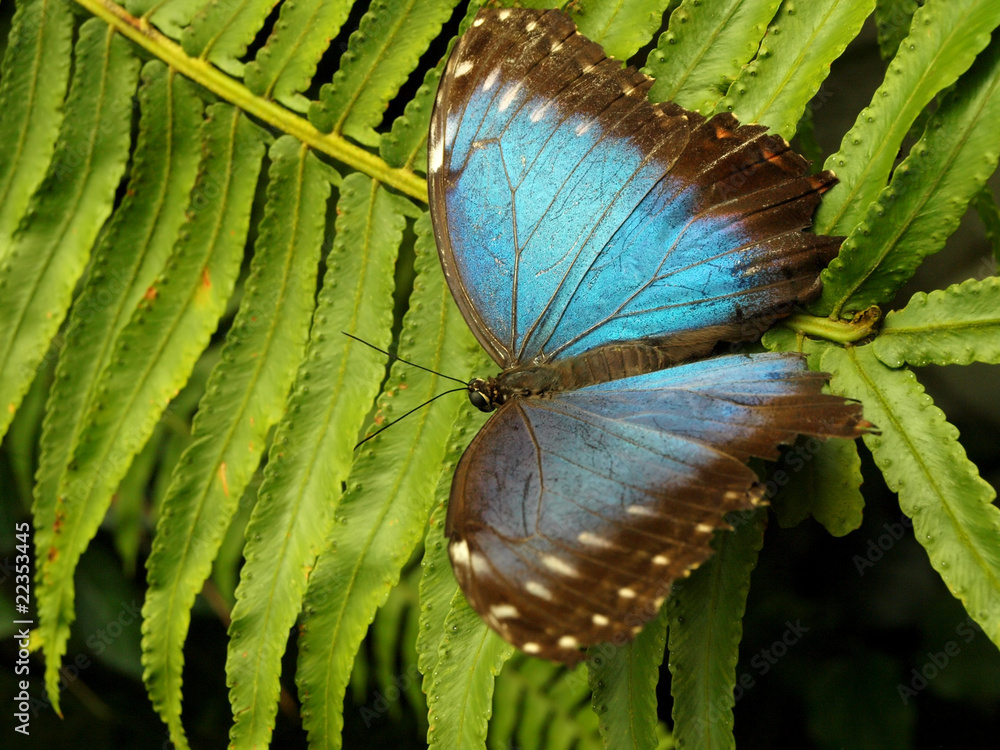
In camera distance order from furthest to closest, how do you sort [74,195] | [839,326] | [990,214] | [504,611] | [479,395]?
[74,195] < [990,214] < [479,395] < [839,326] < [504,611]

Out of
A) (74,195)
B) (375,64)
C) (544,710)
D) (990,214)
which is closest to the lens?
(990,214)

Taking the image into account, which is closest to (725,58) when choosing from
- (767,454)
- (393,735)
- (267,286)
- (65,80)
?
(767,454)

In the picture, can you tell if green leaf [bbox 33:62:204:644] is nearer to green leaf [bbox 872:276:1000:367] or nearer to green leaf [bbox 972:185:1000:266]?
green leaf [bbox 872:276:1000:367]

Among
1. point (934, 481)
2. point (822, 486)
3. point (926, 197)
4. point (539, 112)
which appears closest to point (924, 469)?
point (934, 481)

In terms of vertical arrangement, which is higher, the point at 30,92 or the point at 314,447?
the point at 30,92

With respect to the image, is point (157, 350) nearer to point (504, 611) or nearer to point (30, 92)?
point (30, 92)

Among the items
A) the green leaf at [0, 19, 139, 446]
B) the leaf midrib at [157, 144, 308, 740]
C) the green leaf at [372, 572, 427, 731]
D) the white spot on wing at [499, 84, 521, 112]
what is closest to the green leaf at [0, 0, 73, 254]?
the green leaf at [0, 19, 139, 446]

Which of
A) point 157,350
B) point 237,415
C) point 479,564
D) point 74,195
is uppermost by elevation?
point 74,195
